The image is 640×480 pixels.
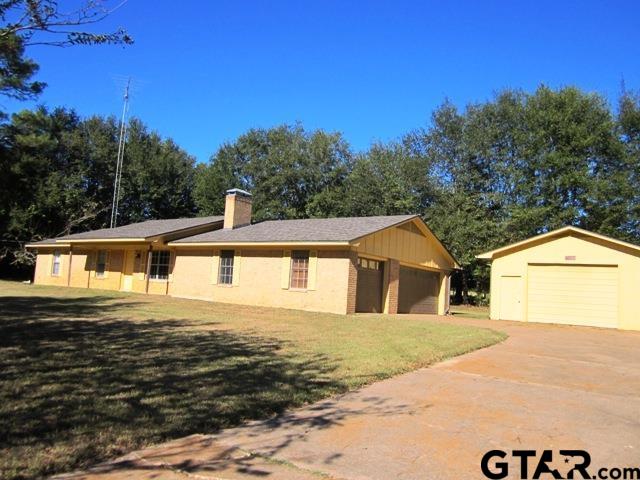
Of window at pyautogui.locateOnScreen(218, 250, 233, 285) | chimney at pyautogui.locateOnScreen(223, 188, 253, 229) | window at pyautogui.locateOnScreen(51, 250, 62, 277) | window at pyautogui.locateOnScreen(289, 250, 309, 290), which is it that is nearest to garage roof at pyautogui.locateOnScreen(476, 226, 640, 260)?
window at pyautogui.locateOnScreen(289, 250, 309, 290)

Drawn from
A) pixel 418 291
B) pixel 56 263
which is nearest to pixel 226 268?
pixel 418 291

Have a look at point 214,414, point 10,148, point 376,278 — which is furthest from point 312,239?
point 214,414

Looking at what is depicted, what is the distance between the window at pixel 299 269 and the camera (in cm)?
1934

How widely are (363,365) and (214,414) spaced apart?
3.30m

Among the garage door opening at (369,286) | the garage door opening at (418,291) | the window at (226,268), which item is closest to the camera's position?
the garage door opening at (369,286)

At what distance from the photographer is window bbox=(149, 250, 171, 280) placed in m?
25.1

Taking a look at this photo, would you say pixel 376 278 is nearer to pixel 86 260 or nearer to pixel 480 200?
pixel 86 260

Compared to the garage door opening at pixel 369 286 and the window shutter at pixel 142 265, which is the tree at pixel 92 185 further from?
the garage door opening at pixel 369 286

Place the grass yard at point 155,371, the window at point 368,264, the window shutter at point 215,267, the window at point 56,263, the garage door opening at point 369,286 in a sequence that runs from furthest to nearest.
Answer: the window at point 56,263 → the window shutter at point 215,267 → the garage door opening at point 369,286 → the window at point 368,264 → the grass yard at point 155,371

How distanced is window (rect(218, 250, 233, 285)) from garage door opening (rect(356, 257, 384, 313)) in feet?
18.1

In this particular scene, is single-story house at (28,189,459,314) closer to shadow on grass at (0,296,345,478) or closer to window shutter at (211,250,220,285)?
window shutter at (211,250,220,285)

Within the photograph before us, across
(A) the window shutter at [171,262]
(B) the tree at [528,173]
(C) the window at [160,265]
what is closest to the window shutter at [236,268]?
(A) the window shutter at [171,262]

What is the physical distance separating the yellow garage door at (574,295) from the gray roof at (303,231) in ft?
19.0

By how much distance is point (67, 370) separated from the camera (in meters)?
6.64
